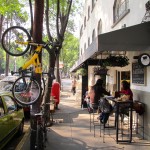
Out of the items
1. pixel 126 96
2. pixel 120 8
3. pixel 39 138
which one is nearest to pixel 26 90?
pixel 39 138

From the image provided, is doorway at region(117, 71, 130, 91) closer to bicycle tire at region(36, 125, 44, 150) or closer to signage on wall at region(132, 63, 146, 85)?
signage on wall at region(132, 63, 146, 85)

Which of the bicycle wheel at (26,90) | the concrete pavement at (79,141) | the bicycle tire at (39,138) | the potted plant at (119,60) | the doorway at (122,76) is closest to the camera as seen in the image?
the bicycle tire at (39,138)

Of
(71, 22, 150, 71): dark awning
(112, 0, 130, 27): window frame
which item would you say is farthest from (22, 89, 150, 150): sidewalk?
Answer: (112, 0, 130, 27): window frame

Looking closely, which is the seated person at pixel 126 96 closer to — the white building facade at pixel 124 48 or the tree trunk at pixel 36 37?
the white building facade at pixel 124 48

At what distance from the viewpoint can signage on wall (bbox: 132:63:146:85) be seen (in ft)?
30.1

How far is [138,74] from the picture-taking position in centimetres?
959

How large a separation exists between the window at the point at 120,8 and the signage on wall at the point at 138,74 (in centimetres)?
250

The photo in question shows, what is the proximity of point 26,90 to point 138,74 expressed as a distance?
3.80 m

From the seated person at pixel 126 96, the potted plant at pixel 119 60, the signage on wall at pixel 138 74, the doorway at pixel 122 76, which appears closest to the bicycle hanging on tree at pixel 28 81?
the seated person at pixel 126 96

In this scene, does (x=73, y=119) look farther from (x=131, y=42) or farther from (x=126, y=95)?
(x=131, y=42)

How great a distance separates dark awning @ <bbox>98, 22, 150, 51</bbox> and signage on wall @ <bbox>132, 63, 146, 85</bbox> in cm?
166

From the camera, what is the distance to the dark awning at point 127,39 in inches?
283

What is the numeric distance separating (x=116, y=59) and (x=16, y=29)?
15.1 ft

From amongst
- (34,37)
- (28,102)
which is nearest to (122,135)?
(28,102)
